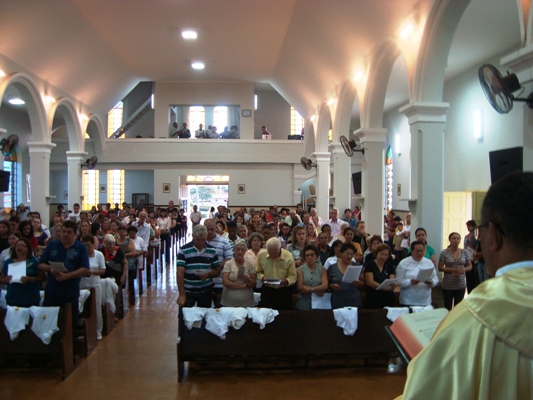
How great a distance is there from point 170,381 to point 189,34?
1189cm

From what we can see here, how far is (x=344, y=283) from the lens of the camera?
608cm

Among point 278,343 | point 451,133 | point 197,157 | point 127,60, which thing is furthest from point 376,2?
point 197,157

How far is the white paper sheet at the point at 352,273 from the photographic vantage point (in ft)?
19.1

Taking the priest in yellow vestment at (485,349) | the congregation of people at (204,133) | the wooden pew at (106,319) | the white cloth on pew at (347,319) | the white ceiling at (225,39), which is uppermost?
the white ceiling at (225,39)

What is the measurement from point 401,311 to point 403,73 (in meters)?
10.6

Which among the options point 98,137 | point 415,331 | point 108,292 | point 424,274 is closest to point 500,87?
point 424,274

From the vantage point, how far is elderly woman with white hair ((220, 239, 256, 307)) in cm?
590

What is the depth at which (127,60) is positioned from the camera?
17578 millimetres

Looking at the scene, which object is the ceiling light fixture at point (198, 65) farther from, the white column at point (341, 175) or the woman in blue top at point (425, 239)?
the woman in blue top at point (425, 239)

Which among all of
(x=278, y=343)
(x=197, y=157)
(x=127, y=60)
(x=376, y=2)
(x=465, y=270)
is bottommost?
(x=278, y=343)

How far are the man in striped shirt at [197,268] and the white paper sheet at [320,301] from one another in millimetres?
1224

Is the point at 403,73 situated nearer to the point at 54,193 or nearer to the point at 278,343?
the point at 278,343

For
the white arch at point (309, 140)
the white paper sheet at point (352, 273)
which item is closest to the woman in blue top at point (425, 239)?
the white paper sheet at point (352, 273)

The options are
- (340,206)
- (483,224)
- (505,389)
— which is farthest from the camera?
(340,206)
